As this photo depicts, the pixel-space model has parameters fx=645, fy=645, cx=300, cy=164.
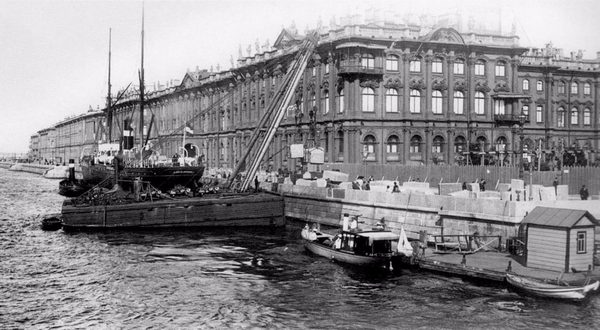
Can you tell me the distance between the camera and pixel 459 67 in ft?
248

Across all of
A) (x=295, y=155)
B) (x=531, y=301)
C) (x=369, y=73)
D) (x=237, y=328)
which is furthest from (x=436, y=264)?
(x=369, y=73)

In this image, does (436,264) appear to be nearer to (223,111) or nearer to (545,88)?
(545,88)

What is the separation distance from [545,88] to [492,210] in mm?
54873

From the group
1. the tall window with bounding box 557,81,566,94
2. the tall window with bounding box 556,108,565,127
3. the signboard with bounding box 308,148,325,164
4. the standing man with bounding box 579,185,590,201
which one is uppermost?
the tall window with bounding box 557,81,566,94

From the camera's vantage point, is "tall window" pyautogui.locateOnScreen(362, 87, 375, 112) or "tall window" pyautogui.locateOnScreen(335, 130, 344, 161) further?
"tall window" pyautogui.locateOnScreen(335, 130, 344, 161)

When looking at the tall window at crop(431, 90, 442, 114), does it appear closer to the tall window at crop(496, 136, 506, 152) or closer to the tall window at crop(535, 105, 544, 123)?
the tall window at crop(496, 136, 506, 152)

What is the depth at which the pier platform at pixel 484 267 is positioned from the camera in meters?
29.1

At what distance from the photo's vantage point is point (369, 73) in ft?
231

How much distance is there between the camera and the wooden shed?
29266mm

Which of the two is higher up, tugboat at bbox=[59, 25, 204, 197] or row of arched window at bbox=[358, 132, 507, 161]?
row of arched window at bbox=[358, 132, 507, 161]

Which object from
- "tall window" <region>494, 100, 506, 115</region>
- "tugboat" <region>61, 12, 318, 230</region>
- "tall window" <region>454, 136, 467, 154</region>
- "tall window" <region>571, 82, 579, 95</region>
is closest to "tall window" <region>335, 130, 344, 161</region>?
"tall window" <region>454, 136, 467, 154</region>

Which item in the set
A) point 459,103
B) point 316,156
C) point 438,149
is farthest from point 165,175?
point 459,103

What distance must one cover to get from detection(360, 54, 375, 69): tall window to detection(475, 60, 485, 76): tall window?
44.7 ft

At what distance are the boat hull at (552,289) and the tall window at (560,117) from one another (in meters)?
64.1
